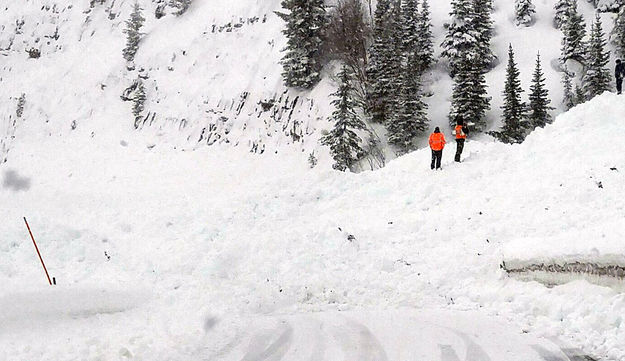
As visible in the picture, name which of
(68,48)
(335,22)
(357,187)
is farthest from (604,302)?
(68,48)

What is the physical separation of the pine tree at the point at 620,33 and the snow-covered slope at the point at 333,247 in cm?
2282

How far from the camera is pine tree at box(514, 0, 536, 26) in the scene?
129ft

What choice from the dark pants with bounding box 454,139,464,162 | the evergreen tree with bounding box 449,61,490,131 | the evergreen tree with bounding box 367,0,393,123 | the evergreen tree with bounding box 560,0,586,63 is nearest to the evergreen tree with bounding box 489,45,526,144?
the evergreen tree with bounding box 449,61,490,131

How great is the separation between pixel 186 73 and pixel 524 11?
30.3 meters

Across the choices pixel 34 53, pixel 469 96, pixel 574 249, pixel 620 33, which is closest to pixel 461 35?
pixel 469 96

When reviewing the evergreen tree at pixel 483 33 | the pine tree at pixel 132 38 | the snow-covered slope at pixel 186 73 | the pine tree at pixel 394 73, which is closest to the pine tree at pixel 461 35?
the evergreen tree at pixel 483 33

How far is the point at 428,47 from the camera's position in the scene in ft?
123

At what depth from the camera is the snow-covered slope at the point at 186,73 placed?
35906 mm

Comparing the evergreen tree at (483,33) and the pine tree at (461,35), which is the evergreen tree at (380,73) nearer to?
the pine tree at (461,35)

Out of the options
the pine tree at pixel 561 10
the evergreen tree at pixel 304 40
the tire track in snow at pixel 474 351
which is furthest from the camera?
the pine tree at pixel 561 10

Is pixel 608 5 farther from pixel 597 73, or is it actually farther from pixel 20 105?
pixel 20 105

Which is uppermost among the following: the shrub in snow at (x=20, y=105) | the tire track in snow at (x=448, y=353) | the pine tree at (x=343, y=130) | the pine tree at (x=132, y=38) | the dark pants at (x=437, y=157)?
the pine tree at (x=132, y=38)

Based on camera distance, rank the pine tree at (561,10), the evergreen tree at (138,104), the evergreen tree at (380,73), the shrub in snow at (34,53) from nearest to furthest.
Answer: the evergreen tree at (380,73) → the pine tree at (561,10) → the evergreen tree at (138,104) → the shrub in snow at (34,53)

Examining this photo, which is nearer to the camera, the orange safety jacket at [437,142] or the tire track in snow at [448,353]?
the tire track in snow at [448,353]
